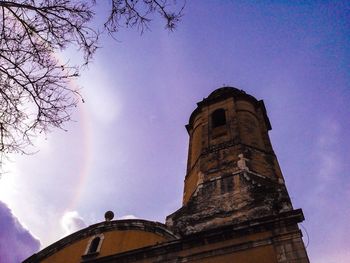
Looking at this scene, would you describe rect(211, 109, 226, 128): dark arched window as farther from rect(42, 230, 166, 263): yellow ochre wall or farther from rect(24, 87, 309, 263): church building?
rect(42, 230, 166, 263): yellow ochre wall

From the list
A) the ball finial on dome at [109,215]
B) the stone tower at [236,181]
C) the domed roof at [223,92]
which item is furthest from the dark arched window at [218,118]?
the ball finial on dome at [109,215]

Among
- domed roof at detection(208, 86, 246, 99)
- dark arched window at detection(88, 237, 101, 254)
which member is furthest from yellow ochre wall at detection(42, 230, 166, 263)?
domed roof at detection(208, 86, 246, 99)

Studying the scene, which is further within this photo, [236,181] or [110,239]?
[110,239]

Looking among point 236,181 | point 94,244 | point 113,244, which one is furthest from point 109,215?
point 236,181

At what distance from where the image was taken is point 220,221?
9227 millimetres

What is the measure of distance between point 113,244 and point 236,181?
4431 millimetres

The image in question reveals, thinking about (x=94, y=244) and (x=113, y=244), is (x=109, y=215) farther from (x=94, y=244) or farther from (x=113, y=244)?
(x=113, y=244)

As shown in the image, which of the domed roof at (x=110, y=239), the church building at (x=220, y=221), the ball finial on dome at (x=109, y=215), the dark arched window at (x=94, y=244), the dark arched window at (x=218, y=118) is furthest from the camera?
the dark arched window at (x=218, y=118)

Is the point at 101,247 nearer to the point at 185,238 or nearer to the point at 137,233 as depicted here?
the point at 137,233

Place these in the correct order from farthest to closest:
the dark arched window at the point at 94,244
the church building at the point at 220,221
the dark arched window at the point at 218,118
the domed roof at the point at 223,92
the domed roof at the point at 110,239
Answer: the domed roof at the point at 223,92 < the dark arched window at the point at 218,118 < the dark arched window at the point at 94,244 < the domed roof at the point at 110,239 < the church building at the point at 220,221

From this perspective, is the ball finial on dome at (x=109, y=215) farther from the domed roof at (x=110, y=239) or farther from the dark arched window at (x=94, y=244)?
the dark arched window at (x=94, y=244)

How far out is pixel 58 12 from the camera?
4973 mm

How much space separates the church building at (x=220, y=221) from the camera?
26.6 ft

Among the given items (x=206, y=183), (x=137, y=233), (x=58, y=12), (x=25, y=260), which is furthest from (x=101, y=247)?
(x=58, y=12)
